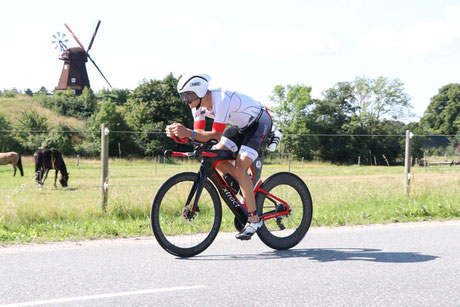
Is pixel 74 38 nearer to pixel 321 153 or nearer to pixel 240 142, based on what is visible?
pixel 321 153

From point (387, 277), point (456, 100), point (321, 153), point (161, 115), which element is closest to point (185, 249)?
point (387, 277)

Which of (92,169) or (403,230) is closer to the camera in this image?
(403,230)

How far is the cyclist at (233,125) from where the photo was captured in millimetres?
5023

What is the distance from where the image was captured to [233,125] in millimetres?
5465

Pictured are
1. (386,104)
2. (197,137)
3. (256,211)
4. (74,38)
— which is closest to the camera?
(197,137)

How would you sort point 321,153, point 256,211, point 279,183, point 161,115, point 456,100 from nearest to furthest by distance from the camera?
point 256,211
point 279,183
point 161,115
point 321,153
point 456,100

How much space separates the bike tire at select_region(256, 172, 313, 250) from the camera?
5668 millimetres

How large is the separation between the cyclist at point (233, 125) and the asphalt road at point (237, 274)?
0.70 m

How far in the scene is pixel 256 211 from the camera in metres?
5.43

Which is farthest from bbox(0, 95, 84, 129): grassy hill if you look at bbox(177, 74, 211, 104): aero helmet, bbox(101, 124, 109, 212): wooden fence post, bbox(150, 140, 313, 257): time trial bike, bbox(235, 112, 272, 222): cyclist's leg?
bbox(177, 74, 211, 104): aero helmet

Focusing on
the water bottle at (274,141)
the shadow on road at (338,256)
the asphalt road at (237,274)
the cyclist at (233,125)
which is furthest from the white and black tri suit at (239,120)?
the asphalt road at (237,274)

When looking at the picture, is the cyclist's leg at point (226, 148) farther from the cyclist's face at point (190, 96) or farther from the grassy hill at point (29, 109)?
the grassy hill at point (29, 109)

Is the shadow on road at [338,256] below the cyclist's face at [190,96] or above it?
below

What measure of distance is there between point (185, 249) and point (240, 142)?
137cm
